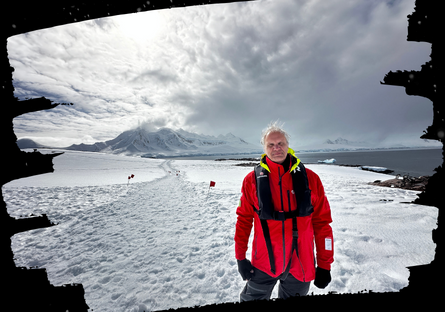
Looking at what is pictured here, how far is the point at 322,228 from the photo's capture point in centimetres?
213

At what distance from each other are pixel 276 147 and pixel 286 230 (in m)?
1.08

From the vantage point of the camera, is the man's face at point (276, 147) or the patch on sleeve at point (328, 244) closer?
the patch on sleeve at point (328, 244)

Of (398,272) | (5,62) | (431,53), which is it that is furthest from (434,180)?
(398,272)

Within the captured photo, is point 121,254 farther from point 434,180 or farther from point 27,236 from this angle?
point 434,180

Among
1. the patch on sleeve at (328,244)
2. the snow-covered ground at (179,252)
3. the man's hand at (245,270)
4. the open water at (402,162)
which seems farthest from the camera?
the open water at (402,162)

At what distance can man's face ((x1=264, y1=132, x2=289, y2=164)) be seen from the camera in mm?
2244

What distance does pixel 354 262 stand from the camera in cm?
356

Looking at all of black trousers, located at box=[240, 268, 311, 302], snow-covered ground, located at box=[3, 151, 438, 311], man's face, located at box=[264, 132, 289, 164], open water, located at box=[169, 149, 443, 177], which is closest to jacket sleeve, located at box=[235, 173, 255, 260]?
black trousers, located at box=[240, 268, 311, 302]

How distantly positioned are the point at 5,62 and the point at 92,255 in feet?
16.1

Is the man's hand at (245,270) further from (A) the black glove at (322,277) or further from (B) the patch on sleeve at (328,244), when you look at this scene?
(B) the patch on sleeve at (328,244)

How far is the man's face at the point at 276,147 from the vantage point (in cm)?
224

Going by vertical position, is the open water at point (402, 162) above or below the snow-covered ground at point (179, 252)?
below

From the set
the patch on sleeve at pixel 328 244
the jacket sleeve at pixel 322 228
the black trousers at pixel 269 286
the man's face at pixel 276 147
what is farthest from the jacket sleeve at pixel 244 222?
the patch on sleeve at pixel 328 244

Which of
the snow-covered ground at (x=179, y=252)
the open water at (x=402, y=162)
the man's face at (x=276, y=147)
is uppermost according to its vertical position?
the man's face at (x=276, y=147)
